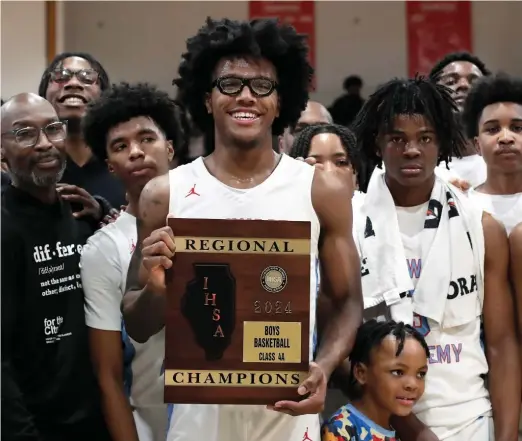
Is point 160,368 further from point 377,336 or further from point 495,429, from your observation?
point 495,429

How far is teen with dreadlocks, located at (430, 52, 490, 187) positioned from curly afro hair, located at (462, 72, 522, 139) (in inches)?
7.4

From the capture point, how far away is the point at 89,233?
2742 mm

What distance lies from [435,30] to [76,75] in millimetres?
4854

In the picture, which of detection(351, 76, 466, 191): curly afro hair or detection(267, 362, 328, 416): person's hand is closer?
detection(267, 362, 328, 416): person's hand

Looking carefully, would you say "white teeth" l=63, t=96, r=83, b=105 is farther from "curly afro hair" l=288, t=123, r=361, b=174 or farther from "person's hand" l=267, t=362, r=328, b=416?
"person's hand" l=267, t=362, r=328, b=416

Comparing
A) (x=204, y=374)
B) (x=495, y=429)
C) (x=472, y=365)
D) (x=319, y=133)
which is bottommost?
(x=495, y=429)

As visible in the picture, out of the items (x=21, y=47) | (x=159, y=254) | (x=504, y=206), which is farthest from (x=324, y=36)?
(x=159, y=254)

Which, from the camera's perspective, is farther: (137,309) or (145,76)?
(145,76)

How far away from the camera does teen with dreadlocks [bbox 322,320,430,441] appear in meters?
2.41

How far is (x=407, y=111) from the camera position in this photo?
270 centimetres

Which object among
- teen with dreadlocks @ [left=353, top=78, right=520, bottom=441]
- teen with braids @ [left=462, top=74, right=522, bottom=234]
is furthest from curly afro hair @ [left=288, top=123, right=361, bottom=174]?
teen with braids @ [left=462, top=74, right=522, bottom=234]

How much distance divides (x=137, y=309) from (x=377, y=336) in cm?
80

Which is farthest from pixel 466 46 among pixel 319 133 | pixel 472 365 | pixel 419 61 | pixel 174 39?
pixel 472 365

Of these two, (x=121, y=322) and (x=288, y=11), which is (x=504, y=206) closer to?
(x=121, y=322)
